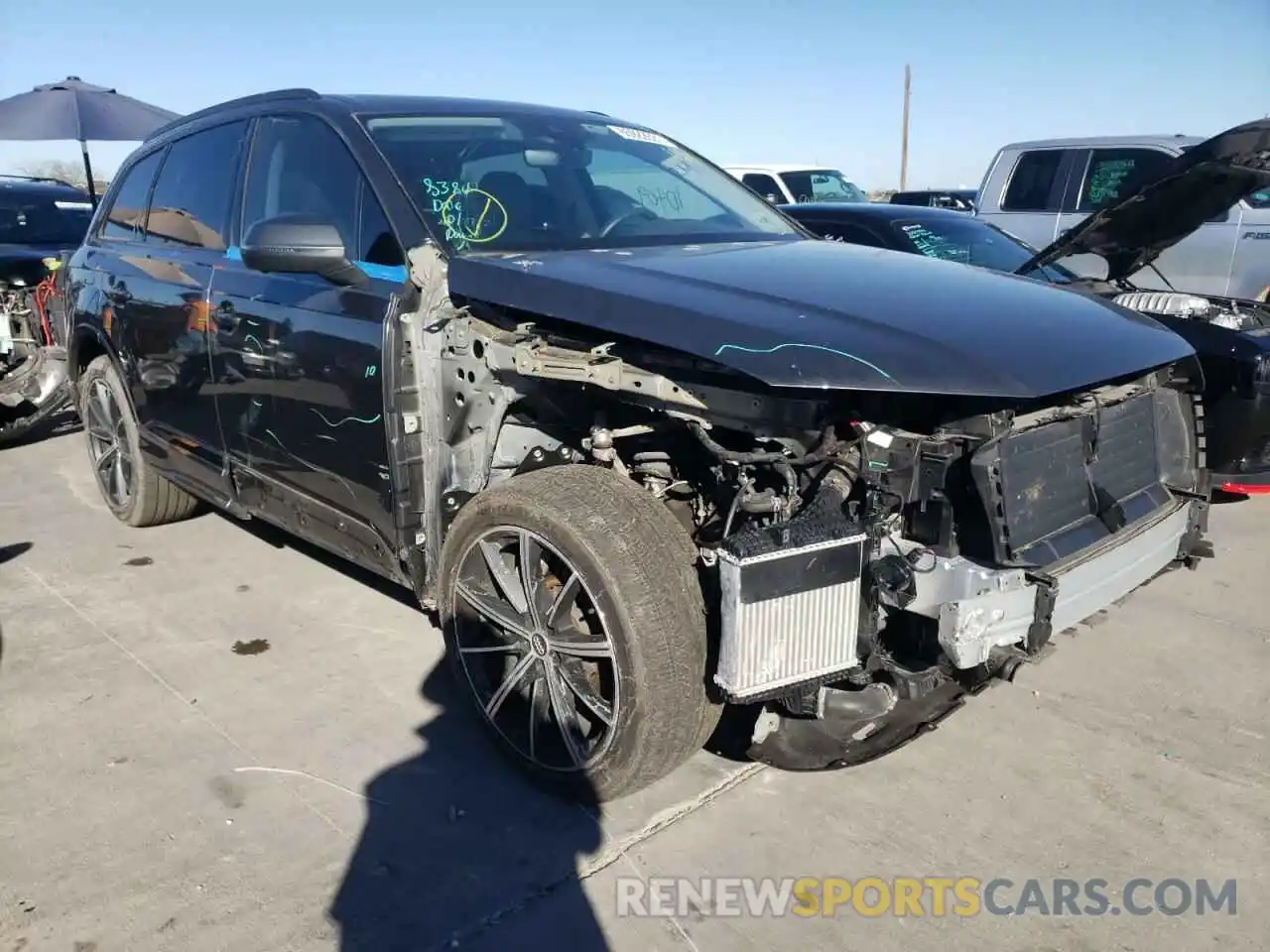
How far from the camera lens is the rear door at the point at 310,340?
3.07 metres

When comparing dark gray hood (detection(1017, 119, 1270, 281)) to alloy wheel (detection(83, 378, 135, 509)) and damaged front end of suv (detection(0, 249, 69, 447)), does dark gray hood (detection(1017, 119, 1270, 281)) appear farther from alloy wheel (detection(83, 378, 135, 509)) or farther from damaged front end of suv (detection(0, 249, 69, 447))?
damaged front end of suv (detection(0, 249, 69, 447))

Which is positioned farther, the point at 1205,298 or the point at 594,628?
the point at 1205,298

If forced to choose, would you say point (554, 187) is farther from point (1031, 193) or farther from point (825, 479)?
point (1031, 193)

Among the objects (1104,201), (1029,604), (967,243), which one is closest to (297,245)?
(1029,604)

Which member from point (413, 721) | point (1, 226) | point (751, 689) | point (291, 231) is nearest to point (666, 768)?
point (751, 689)

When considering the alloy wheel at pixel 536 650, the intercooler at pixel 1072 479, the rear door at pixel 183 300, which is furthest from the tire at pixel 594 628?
the rear door at pixel 183 300

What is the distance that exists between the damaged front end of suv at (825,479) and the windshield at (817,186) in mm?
11245

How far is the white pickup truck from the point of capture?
13.7 m

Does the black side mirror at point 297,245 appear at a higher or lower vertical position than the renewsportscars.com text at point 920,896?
higher

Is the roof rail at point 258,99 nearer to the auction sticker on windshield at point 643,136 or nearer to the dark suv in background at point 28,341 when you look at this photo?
the auction sticker on windshield at point 643,136

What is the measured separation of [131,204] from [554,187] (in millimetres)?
2532

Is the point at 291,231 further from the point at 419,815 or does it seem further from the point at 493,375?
the point at 419,815

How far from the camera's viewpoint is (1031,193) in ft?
28.7

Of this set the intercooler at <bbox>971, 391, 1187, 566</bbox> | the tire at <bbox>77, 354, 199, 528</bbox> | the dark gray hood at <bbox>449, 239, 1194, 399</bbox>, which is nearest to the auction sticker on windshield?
the dark gray hood at <bbox>449, 239, 1194, 399</bbox>
